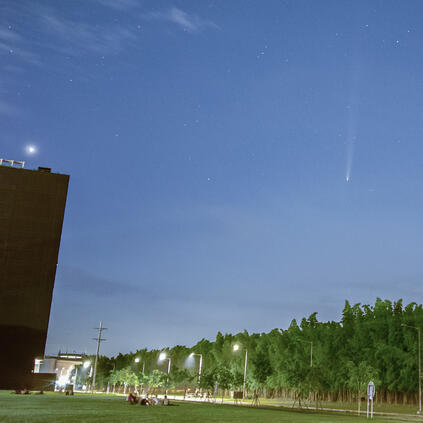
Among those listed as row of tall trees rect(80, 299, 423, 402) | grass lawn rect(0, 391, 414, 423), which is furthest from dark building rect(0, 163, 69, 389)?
grass lawn rect(0, 391, 414, 423)

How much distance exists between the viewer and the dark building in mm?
65062

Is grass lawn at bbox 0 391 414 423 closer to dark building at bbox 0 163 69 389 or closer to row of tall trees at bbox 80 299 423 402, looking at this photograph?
row of tall trees at bbox 80 299 423 402

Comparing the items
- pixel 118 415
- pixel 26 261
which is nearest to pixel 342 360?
pixel 26 261

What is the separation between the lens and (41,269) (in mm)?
66500

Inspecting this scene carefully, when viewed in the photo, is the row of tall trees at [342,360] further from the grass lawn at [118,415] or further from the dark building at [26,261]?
the dark building at [26,261]

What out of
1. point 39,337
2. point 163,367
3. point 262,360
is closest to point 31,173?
point 39,337

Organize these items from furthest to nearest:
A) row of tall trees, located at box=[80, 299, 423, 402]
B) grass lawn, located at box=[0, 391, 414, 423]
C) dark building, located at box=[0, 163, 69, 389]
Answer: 1. dark building, located at box=[0, 163, 69, 389]
2. row of tall trees, located at box=[80, 299, 423, 402]
3. grass lawn, located at box=[0, 391, 414, 423]

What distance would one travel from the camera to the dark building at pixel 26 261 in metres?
65.1

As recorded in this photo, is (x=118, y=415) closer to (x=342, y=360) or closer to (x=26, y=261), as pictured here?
(x=342, y=360)

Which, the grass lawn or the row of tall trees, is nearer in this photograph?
the grass lawn

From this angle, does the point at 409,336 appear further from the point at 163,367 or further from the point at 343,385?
the point at 163,367

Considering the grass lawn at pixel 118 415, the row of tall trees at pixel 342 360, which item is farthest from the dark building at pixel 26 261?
the grass lawn at pixel 118 415

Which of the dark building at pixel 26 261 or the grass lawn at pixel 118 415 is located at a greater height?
the dark building at pixel 26 261

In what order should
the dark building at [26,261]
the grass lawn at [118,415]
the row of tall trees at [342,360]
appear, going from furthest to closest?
the dark building at [26,261] → the row of tall trees at [342,360] → the grass lawn at [118,415]
